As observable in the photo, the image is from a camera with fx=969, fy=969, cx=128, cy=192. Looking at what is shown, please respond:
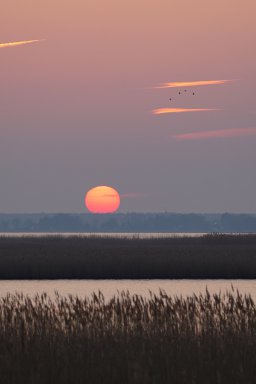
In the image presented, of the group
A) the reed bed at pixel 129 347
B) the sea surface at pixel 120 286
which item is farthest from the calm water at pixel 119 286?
the reed bed at pixel 129 347

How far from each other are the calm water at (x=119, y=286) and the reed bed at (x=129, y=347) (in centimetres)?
1581

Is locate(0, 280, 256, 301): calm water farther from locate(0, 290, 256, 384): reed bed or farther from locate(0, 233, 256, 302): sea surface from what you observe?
locate(0, 290, 256, 384): reed bed

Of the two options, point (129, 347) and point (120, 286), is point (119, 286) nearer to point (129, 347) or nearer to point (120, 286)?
point (120, 286)

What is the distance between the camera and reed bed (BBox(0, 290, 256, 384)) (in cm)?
1245

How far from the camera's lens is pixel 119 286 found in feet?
125

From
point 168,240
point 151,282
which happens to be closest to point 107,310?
point 151,282

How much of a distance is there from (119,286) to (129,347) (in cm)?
2345

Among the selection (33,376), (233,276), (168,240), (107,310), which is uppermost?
(168,240)

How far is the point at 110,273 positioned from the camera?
43.6 metres

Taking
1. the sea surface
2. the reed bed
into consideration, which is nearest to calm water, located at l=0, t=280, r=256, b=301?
the sea surface

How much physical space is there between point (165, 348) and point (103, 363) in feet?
5.06

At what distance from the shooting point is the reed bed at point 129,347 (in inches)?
490

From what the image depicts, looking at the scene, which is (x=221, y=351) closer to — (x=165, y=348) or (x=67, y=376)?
(x=165, y=348)

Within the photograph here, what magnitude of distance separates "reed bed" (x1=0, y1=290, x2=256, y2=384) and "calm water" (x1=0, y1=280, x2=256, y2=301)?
15807 mm
